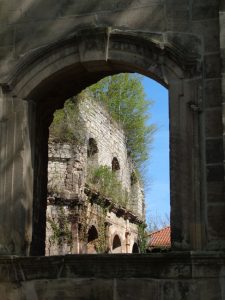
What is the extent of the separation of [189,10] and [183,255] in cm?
255

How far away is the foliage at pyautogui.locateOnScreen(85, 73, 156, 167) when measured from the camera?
2922 centimetres

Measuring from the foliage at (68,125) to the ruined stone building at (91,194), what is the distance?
4.9 inches

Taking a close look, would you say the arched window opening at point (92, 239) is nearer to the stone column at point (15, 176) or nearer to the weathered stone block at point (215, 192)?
the stone column at point (15, 176)

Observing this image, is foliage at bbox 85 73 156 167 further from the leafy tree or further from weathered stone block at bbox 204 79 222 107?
weathered stone block at bbox 204 79 222 107

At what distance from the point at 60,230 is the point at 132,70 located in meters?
11.6

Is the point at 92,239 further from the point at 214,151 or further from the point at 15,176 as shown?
the point at 214,151

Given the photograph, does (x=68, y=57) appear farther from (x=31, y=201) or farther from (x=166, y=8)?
(x=31, y=201)

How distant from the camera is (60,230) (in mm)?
17406

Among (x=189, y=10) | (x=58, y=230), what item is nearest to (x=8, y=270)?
(x=189, y=10)

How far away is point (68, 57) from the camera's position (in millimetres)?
6391

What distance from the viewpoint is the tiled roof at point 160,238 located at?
30831 mm

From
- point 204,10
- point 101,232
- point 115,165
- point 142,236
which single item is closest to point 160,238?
point 142,236

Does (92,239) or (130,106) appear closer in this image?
(92,239)

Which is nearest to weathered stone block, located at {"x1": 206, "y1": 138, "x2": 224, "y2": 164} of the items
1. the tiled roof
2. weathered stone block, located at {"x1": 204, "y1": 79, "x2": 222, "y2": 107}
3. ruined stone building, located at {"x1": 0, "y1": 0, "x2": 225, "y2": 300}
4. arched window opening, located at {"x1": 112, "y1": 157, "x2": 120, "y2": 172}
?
ruined stone building, located at {"x1": 0, "y1": 0, "x2": 225, "y2": 300}
